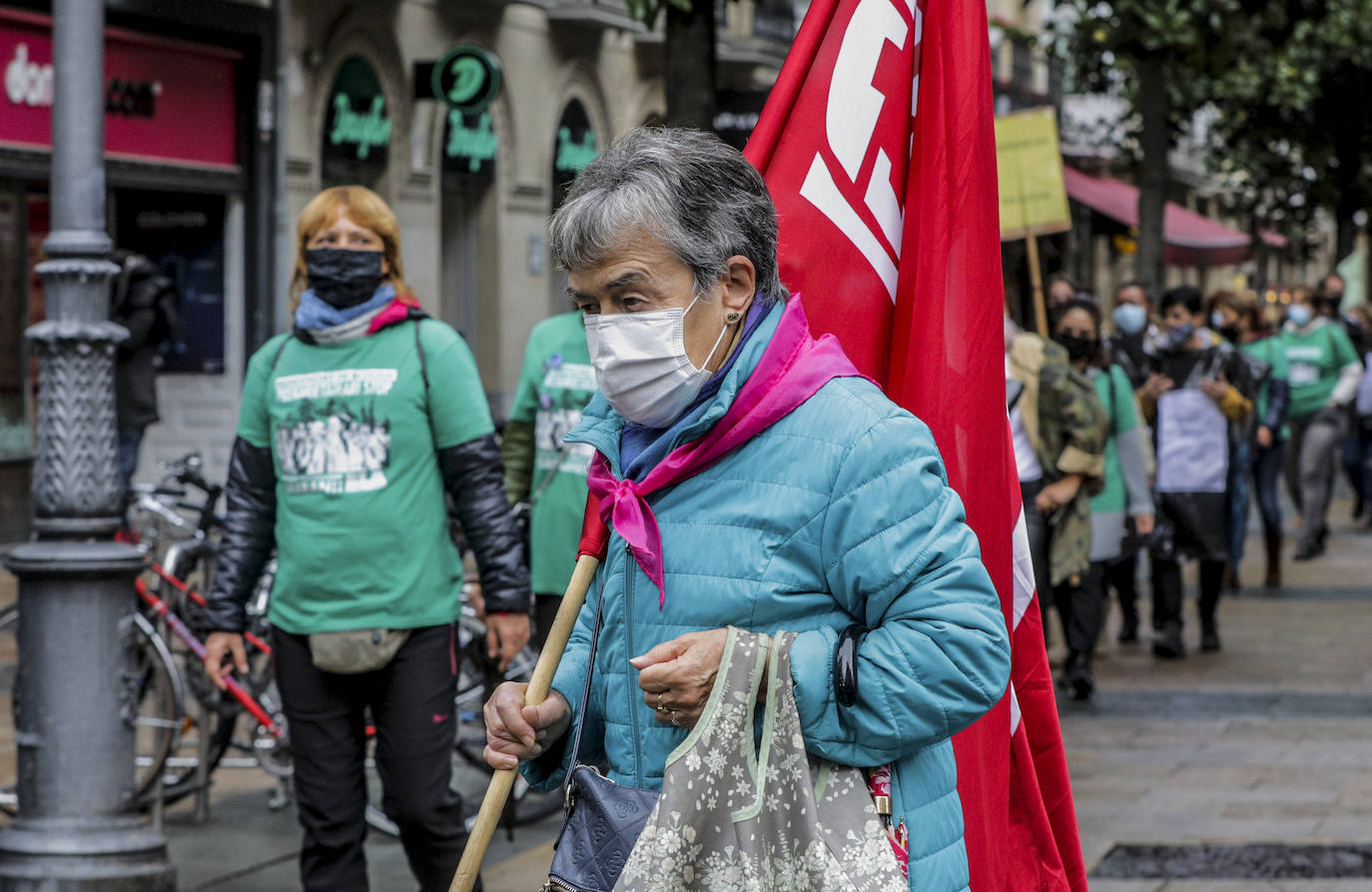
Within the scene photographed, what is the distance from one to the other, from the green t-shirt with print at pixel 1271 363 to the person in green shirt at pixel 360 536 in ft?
34.3

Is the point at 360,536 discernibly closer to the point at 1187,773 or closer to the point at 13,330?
the point at 1187,773

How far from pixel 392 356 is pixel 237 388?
11.8 metres

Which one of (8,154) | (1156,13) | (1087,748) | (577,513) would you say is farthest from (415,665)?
(1156,13)

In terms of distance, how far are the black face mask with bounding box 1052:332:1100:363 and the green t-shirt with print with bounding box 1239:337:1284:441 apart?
17.0 ft

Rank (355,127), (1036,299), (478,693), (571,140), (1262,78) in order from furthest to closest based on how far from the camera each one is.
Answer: (1262,78) < (571,140) < (355,127) < (1036,299) < (478,693)

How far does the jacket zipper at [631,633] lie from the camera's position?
Result: 8.57 ft

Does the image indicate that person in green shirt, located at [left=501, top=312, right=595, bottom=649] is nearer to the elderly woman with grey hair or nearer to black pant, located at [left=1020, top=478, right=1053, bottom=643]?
black pant, located at [left=1020, top=478, right=1053, bottom=643]

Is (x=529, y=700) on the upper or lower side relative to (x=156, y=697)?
upper

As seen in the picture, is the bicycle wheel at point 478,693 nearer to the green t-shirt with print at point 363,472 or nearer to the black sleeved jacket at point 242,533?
the black sleeved jacket at point 242,533

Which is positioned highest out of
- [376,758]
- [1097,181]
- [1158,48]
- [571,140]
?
[1158,48]

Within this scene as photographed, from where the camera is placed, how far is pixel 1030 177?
489 inches

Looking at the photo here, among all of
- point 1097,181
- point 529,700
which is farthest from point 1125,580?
point 1097,181

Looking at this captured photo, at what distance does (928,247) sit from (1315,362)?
46.0 feet

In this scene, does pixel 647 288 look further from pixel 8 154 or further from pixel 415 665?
pixel 8 154
